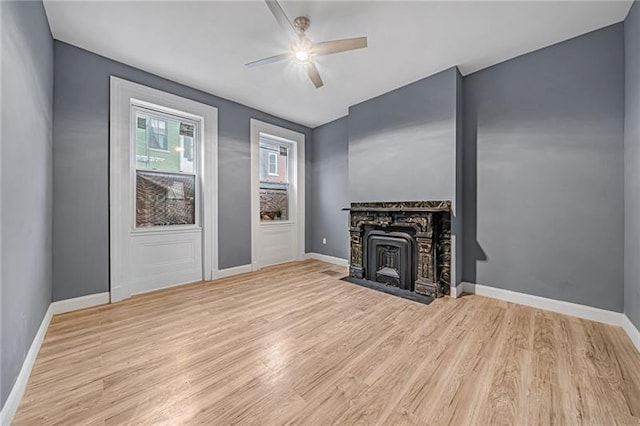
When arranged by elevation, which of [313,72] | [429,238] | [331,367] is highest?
[313,72]

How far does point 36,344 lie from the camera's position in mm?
1849

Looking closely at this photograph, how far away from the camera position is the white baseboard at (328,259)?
4.79m

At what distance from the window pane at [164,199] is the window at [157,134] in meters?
0.39

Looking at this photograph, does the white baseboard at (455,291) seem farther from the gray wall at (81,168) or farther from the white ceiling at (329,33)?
the gray wall at (81,168)

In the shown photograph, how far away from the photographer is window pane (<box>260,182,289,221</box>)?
4789 millimetres

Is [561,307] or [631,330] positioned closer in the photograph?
[631,330]

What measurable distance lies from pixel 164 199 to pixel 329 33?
117 inches

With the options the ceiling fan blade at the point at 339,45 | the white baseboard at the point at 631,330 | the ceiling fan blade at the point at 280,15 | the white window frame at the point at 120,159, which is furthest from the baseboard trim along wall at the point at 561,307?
the white window frame at the point at 120,159

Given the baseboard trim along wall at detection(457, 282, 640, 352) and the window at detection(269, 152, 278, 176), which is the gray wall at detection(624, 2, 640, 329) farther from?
the window at detection(269, 152, 278, 176)

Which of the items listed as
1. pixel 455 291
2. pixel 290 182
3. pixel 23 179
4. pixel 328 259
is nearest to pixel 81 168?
pixel 23 179

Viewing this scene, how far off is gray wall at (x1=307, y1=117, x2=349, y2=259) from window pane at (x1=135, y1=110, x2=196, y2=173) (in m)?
2.45

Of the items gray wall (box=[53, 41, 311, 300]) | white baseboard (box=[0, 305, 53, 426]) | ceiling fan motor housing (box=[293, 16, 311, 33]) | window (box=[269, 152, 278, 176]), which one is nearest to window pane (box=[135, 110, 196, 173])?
gray wall (box=[53, 41, 311, 300])

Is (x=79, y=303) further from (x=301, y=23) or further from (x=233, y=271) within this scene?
(x=301, y=23)

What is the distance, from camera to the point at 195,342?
2.04m
